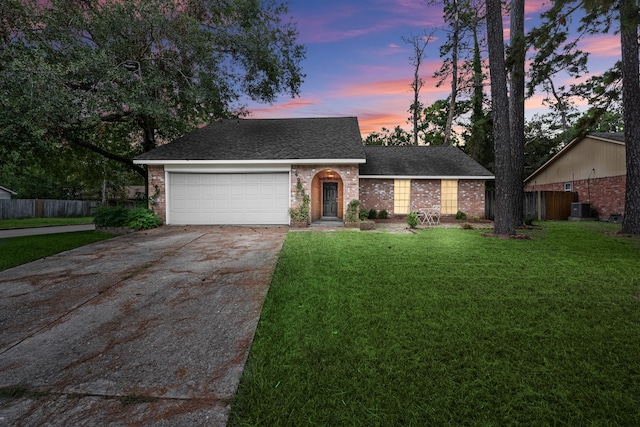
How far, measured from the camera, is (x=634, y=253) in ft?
21.6

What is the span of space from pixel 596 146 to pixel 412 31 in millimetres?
15141

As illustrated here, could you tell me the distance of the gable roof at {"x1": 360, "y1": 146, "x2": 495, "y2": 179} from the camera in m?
14.7

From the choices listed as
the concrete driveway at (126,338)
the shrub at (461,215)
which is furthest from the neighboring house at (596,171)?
the concrete driveway at (126,338)

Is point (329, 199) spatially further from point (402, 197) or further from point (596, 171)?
point (596, 171)

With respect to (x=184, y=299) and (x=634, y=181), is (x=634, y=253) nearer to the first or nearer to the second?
(x=634, y=181)

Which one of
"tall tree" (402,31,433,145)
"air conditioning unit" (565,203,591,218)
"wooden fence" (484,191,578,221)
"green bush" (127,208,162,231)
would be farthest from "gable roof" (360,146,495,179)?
"tall tree" (402,31,433,145)

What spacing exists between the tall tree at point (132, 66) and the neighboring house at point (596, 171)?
17482 mm

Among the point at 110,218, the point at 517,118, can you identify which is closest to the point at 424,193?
the point at 517,118

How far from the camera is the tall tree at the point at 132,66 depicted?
8258 mm

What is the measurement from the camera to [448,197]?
15.0 metres

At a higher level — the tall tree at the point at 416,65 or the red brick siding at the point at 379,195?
the tall tree at the point at 416,65

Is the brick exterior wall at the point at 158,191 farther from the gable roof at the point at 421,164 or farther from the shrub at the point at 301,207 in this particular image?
the gable roof at the point at 421,164

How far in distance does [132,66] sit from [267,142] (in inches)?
232

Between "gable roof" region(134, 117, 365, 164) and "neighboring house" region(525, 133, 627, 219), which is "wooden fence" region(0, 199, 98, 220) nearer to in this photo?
"gable roof" region(134, 117, 365, 164)
